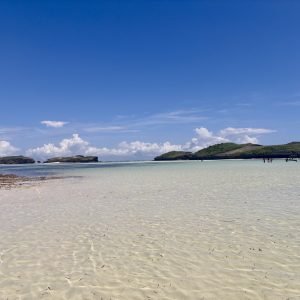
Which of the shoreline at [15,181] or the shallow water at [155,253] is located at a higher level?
the shoreline at [15,181]

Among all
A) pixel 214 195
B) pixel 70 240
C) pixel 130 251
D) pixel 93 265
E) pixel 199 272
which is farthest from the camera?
pixel 214 195

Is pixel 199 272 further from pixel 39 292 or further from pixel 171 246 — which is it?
pixel 39 292

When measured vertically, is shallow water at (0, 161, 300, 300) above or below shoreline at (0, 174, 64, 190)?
below

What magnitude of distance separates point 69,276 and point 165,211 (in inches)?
483

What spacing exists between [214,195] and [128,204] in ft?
26.2

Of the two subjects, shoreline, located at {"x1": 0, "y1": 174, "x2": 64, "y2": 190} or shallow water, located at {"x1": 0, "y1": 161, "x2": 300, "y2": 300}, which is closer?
shallow water, located at {"x1": 0, "y1": 161, "x2": 300, "y2": 300}

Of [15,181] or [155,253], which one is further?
[15,181]

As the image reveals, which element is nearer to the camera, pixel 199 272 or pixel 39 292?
pixel 39 292

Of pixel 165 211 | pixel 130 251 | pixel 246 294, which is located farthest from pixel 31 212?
pixel 246 294

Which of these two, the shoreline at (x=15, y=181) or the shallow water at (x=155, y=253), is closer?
the shallow water at (x=155, y=253)

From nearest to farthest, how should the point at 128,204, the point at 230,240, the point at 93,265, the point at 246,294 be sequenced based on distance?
the point at 246,294, the point at 93,265, the point at 230,240, the point at 128,204

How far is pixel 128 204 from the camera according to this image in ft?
88.4

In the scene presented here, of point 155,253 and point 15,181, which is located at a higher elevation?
point 15,181

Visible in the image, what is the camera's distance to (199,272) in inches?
436
